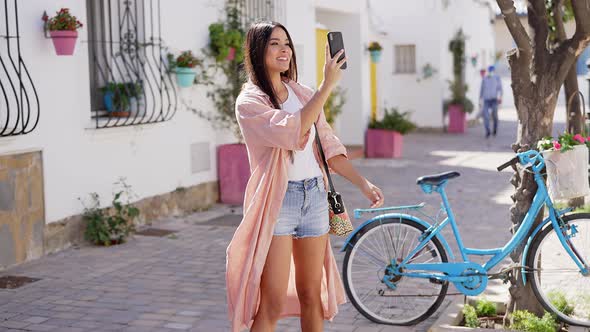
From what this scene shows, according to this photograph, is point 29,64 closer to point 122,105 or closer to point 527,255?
point 122,105

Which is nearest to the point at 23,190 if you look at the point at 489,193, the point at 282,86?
the point at 282,86

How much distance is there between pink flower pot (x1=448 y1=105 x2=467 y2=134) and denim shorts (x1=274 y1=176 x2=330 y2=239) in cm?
1824

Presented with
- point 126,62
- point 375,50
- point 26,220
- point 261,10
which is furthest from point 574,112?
point 375,50

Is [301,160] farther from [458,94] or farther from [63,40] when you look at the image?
[458,94]

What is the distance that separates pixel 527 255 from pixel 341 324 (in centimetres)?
119

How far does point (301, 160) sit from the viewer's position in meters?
3.62

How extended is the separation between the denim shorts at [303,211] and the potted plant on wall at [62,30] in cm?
396

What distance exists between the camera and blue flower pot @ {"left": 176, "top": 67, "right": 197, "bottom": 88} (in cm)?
895

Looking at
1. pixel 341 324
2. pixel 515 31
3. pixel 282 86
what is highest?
pixel 515 31

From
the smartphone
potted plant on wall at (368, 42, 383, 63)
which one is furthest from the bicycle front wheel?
potted plant on wall at (368, 42, 383, 63)

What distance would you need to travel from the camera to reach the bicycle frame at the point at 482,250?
182 inches

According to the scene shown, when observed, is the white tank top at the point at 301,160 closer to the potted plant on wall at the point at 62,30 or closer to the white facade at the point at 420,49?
the potted plant on wall at the point at 62,30

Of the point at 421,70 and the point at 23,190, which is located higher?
the point at 421,70

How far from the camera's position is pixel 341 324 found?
5.06m
